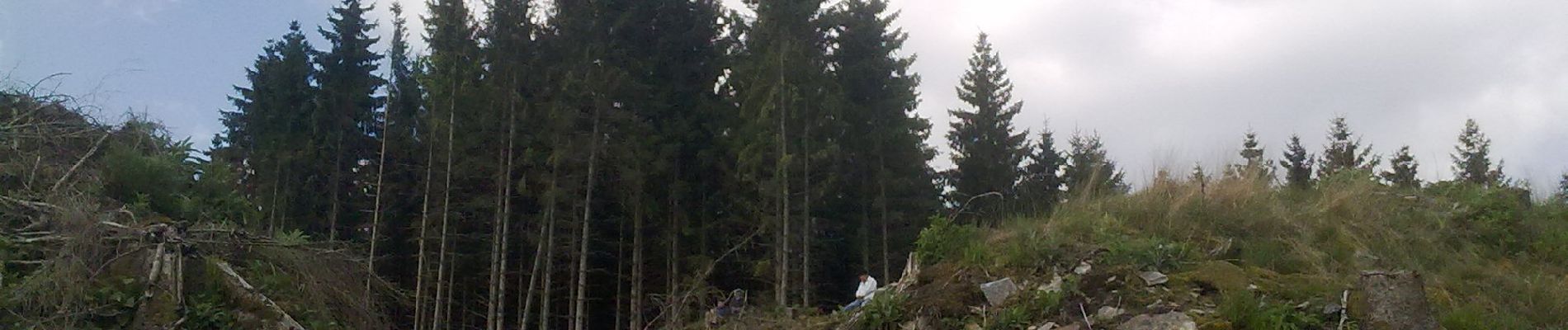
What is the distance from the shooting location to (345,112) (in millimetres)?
24906

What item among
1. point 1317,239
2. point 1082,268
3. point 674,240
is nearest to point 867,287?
point 1082,268

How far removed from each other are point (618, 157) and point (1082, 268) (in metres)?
11.5

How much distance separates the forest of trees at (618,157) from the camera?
1820 centimetres

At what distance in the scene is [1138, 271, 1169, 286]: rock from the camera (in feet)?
25.2

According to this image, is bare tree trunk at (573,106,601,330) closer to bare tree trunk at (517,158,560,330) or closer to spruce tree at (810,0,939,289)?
bare tree trunk at (517,158,560,330)

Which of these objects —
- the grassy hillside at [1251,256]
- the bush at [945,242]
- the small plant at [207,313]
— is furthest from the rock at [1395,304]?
the small plant at [207,313]

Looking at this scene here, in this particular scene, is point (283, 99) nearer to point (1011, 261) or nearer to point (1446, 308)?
point (1011, 261)

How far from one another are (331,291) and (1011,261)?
6.19 m

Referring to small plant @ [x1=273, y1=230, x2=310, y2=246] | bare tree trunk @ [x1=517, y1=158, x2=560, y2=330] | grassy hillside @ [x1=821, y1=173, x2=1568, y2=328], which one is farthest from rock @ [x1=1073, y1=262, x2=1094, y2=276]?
bare tree trunk @ [x1=517, y1=158, x2=560, y2=330]

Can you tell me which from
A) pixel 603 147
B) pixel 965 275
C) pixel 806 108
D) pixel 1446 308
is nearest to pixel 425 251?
pixel 603 147

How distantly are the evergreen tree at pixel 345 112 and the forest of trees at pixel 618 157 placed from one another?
6 cm

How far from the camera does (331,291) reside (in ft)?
31.6

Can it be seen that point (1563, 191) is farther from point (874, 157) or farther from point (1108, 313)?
point (874, 157)

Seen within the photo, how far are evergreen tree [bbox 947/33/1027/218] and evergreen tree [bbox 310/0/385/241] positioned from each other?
14497 mm
